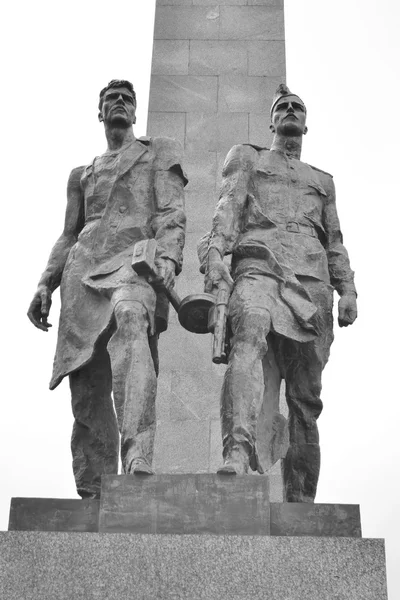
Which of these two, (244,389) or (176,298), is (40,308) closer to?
(176,298)

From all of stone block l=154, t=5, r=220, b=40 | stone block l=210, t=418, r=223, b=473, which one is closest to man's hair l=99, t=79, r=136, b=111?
stone block l=210, t=418, r=223, b=473

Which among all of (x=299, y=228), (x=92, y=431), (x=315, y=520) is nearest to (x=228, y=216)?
(x=299, y=228)

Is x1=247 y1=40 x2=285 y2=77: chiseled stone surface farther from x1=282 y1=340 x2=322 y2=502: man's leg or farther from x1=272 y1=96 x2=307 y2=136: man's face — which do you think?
x1=282 y1=340 x2=322 y2=502: man's leg

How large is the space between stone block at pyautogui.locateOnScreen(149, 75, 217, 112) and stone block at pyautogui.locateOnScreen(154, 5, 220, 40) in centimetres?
69

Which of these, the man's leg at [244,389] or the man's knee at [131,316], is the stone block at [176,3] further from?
the man's knee at [131,316]

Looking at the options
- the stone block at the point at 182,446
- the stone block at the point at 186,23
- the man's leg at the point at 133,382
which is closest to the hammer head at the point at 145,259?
the man's leg at the point at 133,382

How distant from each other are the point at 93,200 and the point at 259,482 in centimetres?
318

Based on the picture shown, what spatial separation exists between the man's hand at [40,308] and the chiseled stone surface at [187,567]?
2665 mm

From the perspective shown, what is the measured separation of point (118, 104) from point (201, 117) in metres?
4.42

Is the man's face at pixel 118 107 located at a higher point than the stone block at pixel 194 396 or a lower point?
higher

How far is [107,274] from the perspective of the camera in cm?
1012

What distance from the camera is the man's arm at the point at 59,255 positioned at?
10.6m

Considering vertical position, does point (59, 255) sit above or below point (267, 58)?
below

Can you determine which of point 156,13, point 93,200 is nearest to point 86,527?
point 93,200
